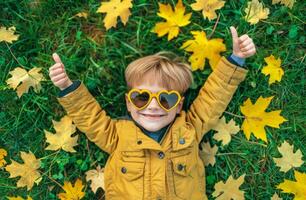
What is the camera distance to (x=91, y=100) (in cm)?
309

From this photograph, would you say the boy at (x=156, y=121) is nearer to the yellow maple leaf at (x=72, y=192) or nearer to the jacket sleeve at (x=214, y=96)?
the jacket sleeve at (x=214, y=96)

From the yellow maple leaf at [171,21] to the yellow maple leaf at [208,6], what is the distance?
8cm

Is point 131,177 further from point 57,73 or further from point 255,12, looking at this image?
point 255,12

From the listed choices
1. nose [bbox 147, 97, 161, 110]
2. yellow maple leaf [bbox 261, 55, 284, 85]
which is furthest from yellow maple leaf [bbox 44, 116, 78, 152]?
yellow maple leaf [bbox 261, 55, 284, 85]

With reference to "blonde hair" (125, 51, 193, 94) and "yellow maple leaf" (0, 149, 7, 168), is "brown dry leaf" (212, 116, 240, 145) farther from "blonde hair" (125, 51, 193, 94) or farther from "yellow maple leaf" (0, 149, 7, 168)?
"yellow maple leaf" (0, 149, 7, 168)

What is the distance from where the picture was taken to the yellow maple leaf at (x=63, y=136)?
3271 mm

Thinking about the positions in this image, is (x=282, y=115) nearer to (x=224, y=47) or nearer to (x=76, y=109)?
(x=224, y=47)

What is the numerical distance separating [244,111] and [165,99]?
2.22 feet

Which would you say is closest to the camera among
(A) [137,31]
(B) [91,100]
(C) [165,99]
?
(C) [165,99]

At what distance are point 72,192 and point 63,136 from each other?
0.39 meters

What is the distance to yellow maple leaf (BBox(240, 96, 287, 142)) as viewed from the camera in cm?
326

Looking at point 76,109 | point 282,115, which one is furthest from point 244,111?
point 76,109

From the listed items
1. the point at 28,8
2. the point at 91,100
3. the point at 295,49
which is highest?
the point at 28,8

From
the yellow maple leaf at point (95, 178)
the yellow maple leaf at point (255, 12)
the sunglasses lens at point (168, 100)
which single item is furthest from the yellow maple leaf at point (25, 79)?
the yellow maple leaf at point (255, 12)
